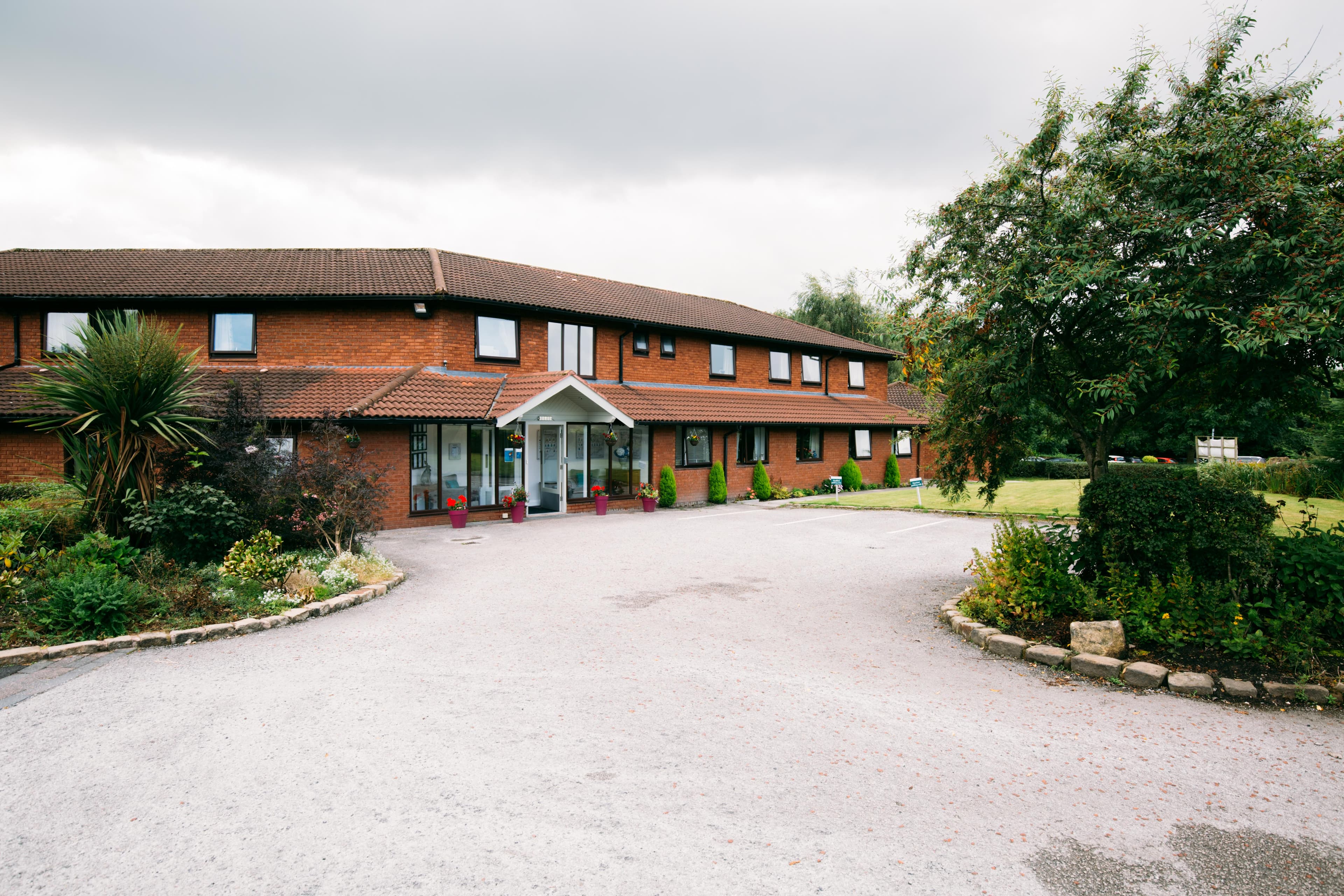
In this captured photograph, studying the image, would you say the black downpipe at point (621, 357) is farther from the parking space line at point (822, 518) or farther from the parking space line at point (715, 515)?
the parking space line at point (822, 518)

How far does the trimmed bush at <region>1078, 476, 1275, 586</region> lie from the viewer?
20.4ft

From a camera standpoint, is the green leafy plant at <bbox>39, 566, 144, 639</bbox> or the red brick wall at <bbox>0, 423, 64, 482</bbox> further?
the red brick wall at <bbox>0, 423, 64, 482</bbox>

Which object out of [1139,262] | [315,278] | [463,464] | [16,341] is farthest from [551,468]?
[1139,262]

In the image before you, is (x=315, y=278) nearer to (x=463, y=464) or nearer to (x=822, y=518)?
(x=463, y=464)

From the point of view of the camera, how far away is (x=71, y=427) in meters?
11.8

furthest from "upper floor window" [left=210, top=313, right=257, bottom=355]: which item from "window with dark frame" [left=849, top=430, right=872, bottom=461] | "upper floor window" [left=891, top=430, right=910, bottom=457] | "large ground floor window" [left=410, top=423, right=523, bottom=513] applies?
"upper floor window" [left=891, top=430, right=910, bottom=457]

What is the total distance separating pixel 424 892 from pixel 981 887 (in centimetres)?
253

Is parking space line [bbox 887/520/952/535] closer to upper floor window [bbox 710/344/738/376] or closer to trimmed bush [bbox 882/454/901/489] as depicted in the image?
upper floor window [bbox 710/344/738/376]

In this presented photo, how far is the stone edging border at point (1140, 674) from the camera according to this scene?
208 inches

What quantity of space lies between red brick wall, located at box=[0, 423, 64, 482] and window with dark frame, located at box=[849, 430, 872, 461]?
79.1 ft

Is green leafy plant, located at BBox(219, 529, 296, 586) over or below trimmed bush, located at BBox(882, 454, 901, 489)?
below

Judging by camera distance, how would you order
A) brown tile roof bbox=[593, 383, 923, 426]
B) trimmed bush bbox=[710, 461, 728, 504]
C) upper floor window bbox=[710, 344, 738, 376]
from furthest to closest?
1. upper floor window bbox=[710, 344, 738, 376]
2. trimmed bush bbox=[710, 461, 728, 504]
3. brown tile roof bbox=[593, 383, 923, 426]

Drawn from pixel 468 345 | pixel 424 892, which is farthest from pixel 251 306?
pixel 424 892

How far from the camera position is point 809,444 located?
84.7ft
